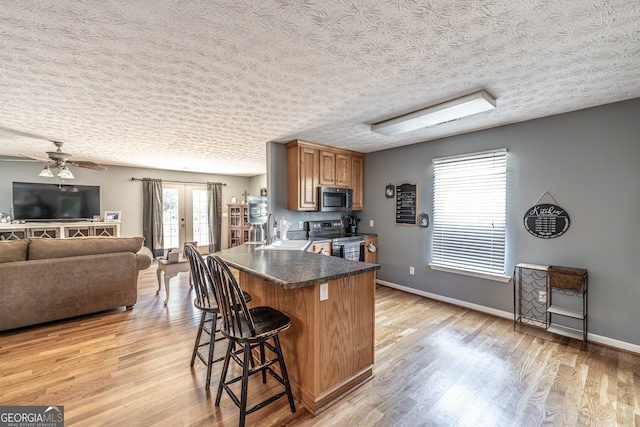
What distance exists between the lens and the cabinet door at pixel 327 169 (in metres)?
4.33

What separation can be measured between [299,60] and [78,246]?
3450 millimetres

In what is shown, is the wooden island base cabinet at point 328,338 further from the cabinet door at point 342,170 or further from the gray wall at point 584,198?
the cabinet door at point 342,170

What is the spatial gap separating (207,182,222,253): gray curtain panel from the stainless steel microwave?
451cm

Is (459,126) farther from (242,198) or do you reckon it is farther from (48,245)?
(242,198)

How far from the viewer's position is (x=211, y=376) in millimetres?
2152

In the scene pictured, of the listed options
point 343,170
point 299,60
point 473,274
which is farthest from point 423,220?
point 299,60

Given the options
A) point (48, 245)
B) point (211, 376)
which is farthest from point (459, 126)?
point (48, 245)

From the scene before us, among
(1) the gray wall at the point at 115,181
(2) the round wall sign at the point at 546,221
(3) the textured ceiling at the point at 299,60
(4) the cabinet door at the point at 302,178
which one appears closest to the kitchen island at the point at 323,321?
(3) the textured ceiling at the point at 299,60

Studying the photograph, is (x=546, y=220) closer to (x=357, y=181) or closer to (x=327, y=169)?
(x=357, y=181)

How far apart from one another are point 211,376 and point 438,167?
3.70m

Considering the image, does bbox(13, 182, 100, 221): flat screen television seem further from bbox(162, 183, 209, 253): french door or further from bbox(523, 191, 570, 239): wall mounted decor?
bbox(523, 191, 570, 239): wall mounted decor

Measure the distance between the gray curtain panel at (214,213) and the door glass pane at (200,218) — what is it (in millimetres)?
136

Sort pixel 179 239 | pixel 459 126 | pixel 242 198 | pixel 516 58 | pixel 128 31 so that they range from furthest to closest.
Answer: pixel 242 198, pixel 179 239, pixel 459 126, pixel 516 58, pixel 128 31

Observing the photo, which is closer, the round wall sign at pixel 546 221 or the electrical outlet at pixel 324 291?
the electrical outlet at pixel 324 291
